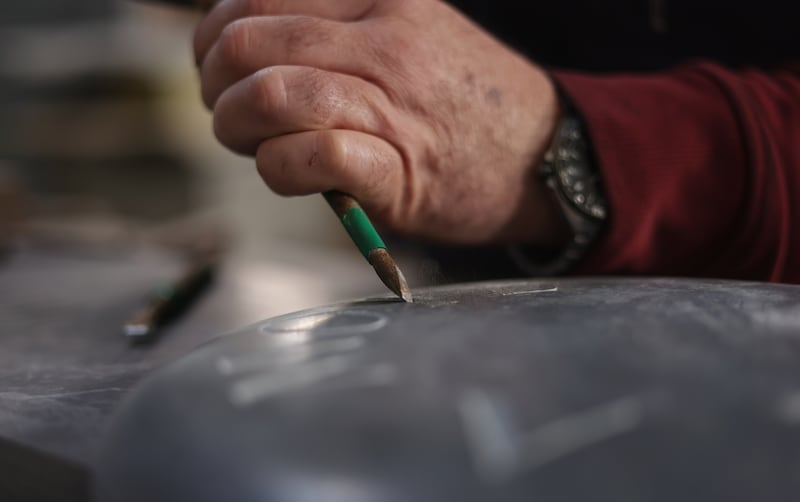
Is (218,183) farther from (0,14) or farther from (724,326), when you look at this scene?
(724,326)

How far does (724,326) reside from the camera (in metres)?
0.27

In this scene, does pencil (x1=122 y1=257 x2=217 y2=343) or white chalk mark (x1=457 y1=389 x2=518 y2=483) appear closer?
white chalk mark (x1=457 y1=389 x2=518 y2=483)

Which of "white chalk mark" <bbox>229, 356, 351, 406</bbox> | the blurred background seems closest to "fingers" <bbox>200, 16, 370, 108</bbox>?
"white chalk mark" <bbox>229, 356, 351, 406</bbox>

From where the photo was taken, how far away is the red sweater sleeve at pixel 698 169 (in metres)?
0.50

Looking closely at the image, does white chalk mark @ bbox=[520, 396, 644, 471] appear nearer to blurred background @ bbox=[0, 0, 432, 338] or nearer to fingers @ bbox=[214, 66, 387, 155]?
fingers @ bbox=[214, 66, 387, 155]

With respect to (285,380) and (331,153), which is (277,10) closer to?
(331,153)

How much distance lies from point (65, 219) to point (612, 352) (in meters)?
1.00

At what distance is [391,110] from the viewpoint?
0.46 meters

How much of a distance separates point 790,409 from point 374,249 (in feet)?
0.68

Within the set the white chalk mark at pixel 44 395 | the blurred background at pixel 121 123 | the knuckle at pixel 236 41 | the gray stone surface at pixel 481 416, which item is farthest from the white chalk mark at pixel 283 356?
the blurred background at pixel 121 123

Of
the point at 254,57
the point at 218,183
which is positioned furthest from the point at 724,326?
the point at 218,183

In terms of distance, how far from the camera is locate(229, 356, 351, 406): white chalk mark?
239mm

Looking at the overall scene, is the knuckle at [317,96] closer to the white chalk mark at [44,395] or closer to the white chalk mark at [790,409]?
the white chalk mark at [44,395]

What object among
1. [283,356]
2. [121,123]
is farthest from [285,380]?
[121,123]
